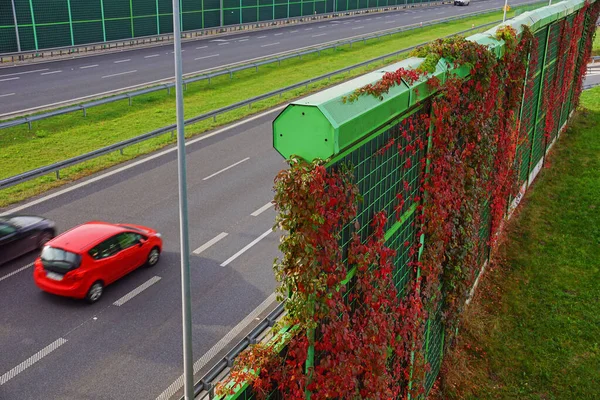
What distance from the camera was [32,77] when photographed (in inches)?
1276

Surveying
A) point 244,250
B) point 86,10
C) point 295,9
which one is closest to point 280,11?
point 295,9

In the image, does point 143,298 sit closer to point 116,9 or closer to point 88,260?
point 88,260

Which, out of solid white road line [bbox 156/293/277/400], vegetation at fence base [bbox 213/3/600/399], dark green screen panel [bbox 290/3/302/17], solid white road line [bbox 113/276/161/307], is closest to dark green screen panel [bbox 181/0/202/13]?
dark green screen panel [bbox 290/3/302/17]

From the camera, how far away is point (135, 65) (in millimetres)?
36719

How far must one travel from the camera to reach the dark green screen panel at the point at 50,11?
123 feet

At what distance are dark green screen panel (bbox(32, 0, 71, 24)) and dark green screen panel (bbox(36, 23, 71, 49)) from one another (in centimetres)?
36

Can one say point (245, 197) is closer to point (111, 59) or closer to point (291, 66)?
point (291, 66)

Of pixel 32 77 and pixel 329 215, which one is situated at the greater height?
pixel 329 215

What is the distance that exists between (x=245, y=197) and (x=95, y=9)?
28511 mm

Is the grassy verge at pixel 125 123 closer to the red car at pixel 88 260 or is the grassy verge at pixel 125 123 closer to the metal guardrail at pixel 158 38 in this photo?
the red car at pixel 88 260

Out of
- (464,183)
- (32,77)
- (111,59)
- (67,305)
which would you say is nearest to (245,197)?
(67,305)

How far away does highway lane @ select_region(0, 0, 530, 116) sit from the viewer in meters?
29.2

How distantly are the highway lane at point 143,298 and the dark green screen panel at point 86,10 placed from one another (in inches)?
928

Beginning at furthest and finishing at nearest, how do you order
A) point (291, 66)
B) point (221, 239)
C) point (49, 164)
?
point (291, 66) < point (49, 164) < point (221, 239)
